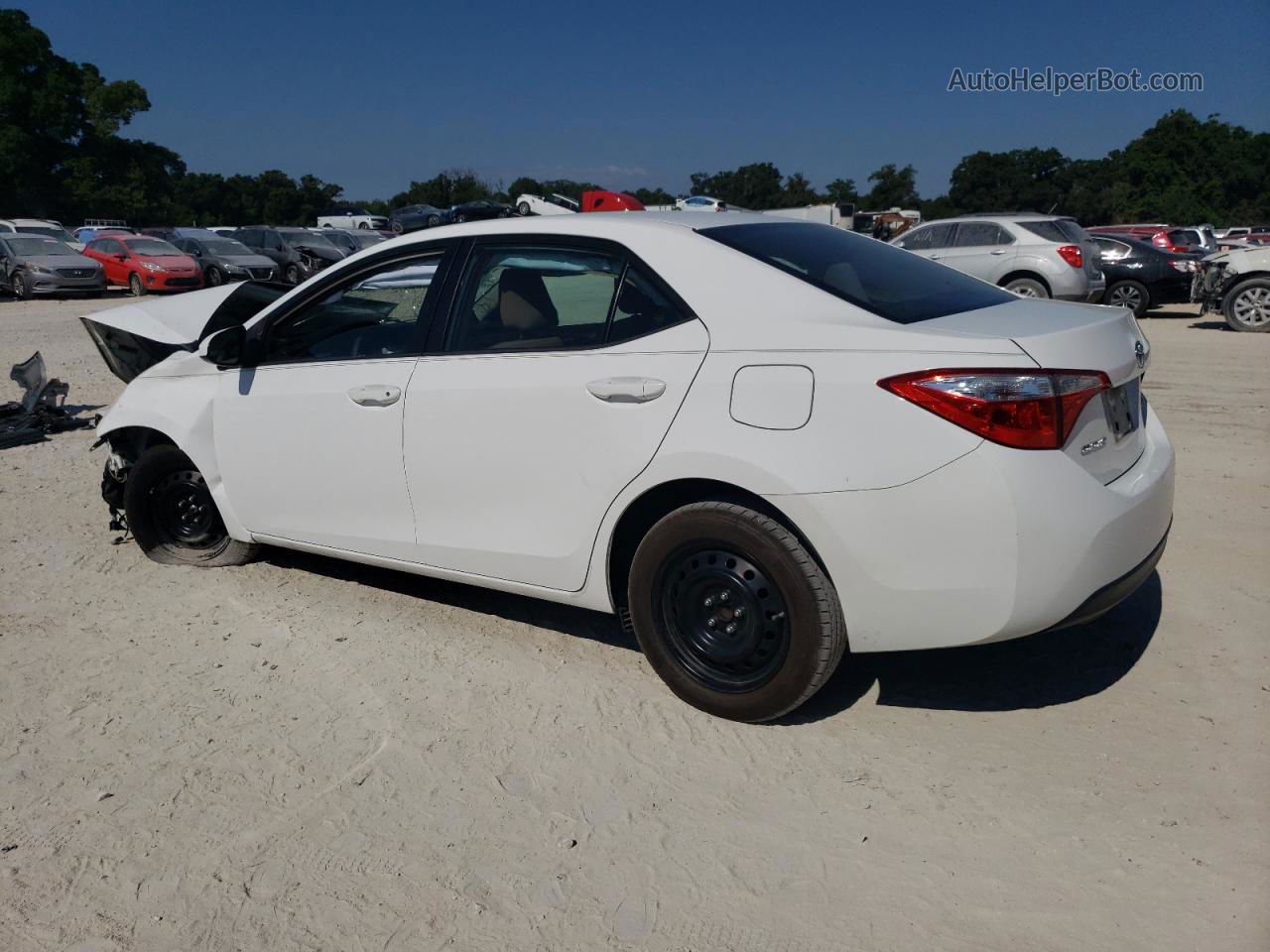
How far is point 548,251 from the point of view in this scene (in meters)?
3.84

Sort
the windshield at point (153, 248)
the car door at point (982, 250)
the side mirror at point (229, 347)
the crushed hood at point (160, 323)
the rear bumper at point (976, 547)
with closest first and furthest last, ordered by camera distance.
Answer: the rear bumper at point (976, 547)
the side mirror at point (229, 347)
the crushed hood at point (160, 323)
the car door at point (982, 250)
the windshield at point (153, 248)

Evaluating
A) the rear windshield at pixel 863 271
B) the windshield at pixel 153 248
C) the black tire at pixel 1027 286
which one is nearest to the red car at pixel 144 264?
the windshield at pixel 153 248

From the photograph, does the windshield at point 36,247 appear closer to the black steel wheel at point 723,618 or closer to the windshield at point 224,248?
the windshield at point 224,248

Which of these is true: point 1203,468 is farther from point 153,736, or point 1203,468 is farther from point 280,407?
point 153,736

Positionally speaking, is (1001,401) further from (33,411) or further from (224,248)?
(224,248)

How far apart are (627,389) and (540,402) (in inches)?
14.6

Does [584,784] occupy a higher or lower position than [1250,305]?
lower

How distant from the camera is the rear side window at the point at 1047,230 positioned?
14.8m

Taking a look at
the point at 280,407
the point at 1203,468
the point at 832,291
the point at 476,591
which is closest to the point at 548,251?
the point at 832,291

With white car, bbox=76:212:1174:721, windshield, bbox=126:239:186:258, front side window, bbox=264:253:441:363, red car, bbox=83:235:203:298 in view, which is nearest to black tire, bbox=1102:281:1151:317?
white car, bbox=76:212:1174:721

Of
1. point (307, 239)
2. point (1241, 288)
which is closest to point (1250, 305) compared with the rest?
point (1241, 288)

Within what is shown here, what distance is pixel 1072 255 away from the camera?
1455 centimetres

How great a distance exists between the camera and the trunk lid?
297cm

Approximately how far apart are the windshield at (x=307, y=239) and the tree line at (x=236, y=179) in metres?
19.4
